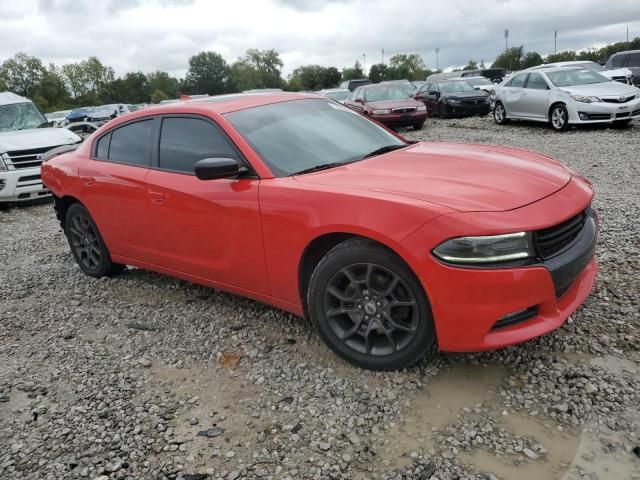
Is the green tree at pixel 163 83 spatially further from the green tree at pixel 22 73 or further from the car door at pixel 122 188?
the car door at pixel 122 188

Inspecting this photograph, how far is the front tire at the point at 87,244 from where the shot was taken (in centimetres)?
495

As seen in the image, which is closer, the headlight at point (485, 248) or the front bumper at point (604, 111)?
the headlight at point (485, 248)

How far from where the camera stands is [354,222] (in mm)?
2854

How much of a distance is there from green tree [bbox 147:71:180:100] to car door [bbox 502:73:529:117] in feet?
326

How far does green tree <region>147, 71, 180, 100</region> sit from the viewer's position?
10725cm

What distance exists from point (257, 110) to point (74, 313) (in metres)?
2.23

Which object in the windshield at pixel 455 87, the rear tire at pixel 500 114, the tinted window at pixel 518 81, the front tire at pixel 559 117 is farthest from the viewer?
the windshield at pixel 455 87

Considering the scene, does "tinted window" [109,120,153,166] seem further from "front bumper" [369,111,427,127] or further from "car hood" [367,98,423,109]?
"car hood" [367,98,423,109]

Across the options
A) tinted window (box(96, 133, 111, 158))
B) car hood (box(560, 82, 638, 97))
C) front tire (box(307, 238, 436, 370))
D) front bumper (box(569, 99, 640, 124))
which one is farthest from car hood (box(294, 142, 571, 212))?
car hood (box(560, 82, 638, 97))

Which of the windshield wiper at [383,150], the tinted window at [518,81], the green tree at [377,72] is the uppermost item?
the green tree at [377,72]

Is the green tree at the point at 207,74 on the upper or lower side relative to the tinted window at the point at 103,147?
upper

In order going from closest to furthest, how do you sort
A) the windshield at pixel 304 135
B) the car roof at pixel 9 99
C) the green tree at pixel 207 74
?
1. the windshield at pixel 304 135
2. the car roof at pixel 9 99
3. the green tree at pixel 207 74

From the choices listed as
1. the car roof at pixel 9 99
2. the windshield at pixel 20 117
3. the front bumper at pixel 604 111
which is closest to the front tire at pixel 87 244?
the windshield at pixel 20 117

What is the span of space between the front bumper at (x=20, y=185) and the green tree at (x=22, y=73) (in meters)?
92.3
